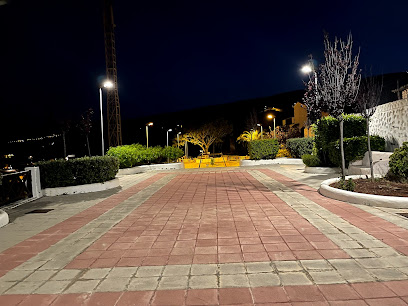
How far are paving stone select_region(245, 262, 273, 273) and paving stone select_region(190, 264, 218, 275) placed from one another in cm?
40

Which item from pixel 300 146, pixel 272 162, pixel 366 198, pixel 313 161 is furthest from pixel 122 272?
pixel 300 146

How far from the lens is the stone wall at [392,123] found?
460 inches

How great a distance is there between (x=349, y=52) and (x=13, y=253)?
37.0ft

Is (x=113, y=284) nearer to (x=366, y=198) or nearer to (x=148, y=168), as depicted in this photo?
(x=366, y=198)

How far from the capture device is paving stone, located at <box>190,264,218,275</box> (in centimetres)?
349

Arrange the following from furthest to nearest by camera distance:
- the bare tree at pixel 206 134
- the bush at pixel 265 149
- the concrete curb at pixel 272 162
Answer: the bare tree at pixel 206 134
the bush at pixel 265 149
the concrete curb at pixel 272 162

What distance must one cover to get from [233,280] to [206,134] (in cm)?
3403

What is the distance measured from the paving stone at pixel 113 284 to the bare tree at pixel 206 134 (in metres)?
32.7

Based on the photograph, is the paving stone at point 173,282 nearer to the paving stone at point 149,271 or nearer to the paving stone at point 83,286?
the paving stone at point 149,271

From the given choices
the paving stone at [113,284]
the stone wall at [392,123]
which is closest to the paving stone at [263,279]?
the paving stone at [113,284]

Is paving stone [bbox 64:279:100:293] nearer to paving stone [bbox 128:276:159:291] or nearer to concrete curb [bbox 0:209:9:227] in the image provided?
paving stone [bbox 128:276:159:291]

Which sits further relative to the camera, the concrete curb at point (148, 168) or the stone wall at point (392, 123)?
the concrete curb at point (148, 168)

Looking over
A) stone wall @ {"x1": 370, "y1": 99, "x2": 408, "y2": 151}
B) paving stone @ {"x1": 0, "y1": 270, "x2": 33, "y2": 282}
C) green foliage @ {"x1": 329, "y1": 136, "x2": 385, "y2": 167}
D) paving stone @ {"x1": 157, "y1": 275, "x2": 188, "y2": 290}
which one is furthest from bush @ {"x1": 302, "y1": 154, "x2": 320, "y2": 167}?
paving stone @ {"x1": 0, "y1": 270, "x2": 33, "y2": 282}

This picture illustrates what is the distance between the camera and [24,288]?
10.8 ft
